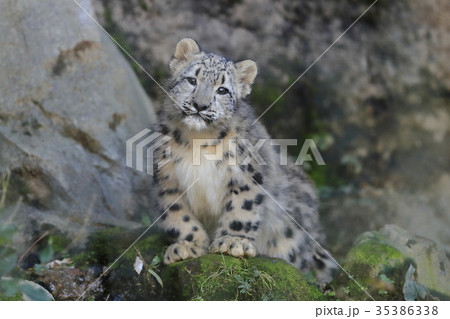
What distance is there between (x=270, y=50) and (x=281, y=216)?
494cm

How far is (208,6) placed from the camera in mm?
11703

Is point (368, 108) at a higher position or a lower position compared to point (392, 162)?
higher

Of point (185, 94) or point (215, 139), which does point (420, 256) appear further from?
point (185, 94)

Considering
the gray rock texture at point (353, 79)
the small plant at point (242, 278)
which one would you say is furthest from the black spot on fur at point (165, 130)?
the gray rock texture at point (353, 79)

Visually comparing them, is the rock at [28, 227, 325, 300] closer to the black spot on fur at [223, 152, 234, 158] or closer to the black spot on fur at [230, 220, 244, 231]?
the black spot on fur at [230, 220, 244, 231]

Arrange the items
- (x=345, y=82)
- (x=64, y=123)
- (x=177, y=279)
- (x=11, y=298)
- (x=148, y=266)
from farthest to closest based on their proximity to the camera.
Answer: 1. (x=345, y=82)
2. (x=64, y=123)
3. (x=148, y=266)
4. (x=177, y=279)
5. (x=11, y=298)

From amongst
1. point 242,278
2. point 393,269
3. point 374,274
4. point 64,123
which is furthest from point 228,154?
point 64,123

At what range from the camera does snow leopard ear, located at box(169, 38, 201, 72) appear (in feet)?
23.1

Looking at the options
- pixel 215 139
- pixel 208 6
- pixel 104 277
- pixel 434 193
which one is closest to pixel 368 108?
pixel 434 193

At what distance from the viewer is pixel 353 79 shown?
11938 millimetres

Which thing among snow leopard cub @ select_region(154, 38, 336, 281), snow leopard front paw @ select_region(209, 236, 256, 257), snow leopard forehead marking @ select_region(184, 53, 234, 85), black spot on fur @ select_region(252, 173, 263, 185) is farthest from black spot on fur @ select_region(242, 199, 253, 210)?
snow leopard forehead marking @ select_region(184, 53, 234, 85)

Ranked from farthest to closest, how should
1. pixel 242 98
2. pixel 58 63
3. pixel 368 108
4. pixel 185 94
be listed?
pixel 368 108 < pixel 58 63 < pixel 242 98 < pixel 185 94

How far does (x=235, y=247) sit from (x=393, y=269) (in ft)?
5.32

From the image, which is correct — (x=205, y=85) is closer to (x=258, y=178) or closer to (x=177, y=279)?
(x=258, y=178)
